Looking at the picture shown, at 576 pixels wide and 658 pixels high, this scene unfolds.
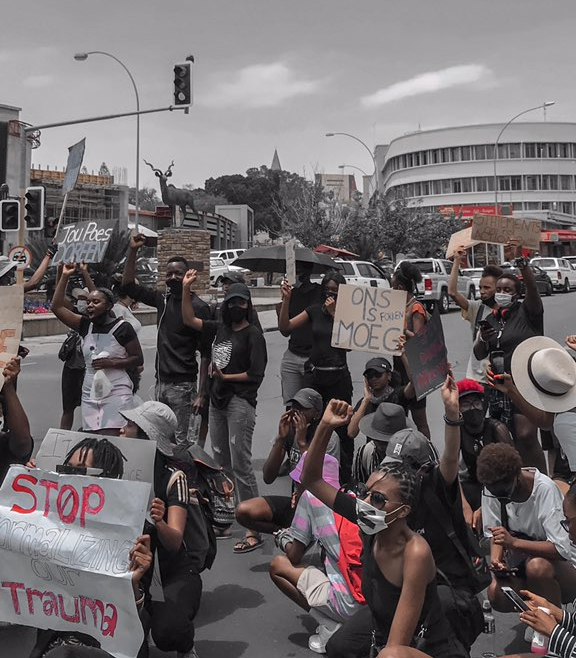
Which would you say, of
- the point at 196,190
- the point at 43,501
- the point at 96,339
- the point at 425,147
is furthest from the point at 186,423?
the point at 196,190

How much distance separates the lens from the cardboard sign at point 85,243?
6.72m

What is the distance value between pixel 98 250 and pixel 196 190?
88105 mm

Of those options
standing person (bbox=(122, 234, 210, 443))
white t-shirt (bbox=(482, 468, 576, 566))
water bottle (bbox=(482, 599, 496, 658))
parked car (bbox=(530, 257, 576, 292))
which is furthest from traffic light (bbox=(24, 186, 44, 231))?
parked car (bbox=(530, 257, 576, 292))

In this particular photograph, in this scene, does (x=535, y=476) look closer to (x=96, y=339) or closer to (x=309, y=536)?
(x=309, y=536)

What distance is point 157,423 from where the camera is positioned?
4207mm

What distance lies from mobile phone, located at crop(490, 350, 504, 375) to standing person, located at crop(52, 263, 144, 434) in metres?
2.61

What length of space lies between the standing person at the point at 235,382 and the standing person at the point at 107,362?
1.61 feet

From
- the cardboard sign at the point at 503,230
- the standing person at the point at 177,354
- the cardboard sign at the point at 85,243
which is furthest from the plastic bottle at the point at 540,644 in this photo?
the cardboard sign at the point at 85,243

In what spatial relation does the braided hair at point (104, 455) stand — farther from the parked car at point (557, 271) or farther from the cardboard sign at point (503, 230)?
the parked car at point (557, 271)

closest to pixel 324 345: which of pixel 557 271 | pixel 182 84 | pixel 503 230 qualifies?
pixel 503 230

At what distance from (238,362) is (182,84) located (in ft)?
43.8

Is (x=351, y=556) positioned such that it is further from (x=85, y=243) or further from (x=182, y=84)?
(x=182, y=84)

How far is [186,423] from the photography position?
661 cm

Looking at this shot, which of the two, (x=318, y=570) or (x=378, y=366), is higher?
(x=378, y=366)
